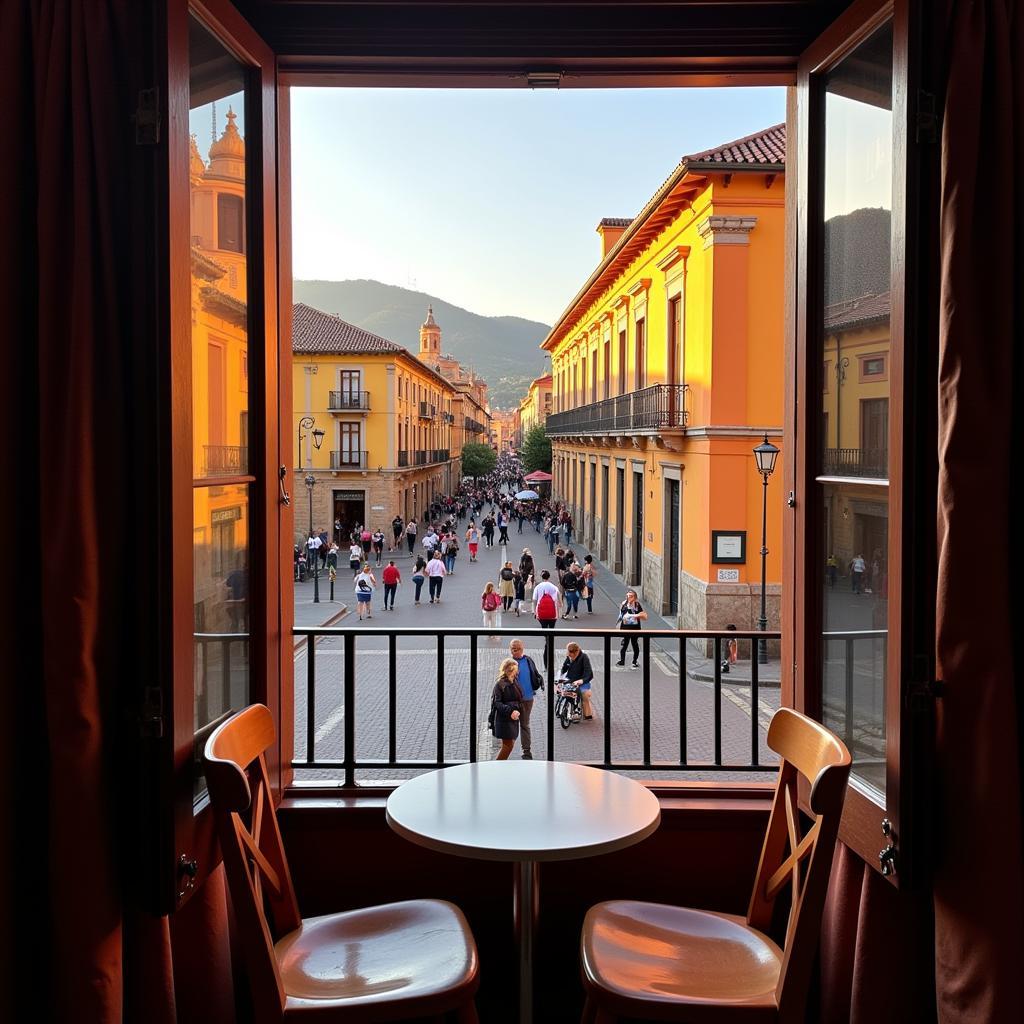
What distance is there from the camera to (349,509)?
121ft

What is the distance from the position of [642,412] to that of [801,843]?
1596cm

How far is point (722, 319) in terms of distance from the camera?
1400 cm

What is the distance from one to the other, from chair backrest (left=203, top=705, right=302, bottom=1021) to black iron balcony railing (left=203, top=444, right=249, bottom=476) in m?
0.64

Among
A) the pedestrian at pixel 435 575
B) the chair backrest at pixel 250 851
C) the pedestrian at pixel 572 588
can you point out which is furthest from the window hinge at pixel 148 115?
the pedestrian at pixel 435 575

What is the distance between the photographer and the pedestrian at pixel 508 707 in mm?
6457

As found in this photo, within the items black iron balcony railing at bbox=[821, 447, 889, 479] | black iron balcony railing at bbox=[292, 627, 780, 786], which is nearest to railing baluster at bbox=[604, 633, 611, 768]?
black iron balcony railing at bbox=[292, 627, 780, 786]

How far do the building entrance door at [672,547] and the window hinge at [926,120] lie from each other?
15.0 m

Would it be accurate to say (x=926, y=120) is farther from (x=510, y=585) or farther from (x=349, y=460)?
(x=349, y=460)

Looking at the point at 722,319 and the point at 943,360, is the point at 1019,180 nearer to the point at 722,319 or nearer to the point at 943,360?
the point at 943,360

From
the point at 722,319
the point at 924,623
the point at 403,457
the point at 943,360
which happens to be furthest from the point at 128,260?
the point at 403,457

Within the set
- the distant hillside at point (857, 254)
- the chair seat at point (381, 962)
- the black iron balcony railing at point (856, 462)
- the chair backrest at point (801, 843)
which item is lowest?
the chair seat at point (381, 962)

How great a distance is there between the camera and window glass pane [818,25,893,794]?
86.7 inches

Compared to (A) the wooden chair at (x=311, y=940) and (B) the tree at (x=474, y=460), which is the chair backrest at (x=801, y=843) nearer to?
(A) the wooden chair at (x=311, y=940)

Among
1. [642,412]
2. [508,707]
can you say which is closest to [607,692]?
[508,707]
